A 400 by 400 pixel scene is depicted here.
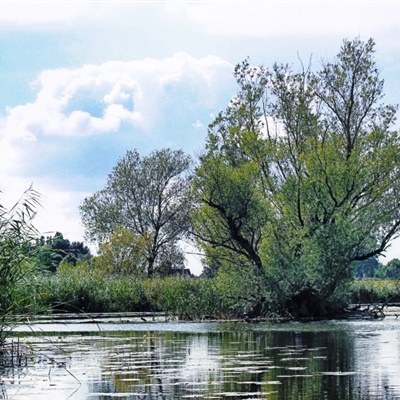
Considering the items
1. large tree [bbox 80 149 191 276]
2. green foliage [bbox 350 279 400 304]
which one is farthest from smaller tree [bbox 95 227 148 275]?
green foliage [bbox 350 279 400 304]

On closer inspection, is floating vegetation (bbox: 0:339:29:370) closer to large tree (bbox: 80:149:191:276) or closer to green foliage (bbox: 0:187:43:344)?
green foliage (bbox: 0:187:43:344)

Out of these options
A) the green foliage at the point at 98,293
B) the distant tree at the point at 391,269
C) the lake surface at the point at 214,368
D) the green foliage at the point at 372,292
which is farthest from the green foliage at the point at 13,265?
the distant tree at the point at 391,269

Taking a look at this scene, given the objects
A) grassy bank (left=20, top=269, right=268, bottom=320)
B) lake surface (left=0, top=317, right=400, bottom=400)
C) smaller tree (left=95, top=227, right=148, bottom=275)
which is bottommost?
lake surface (left=0, top=317, right=400, bottom=400)

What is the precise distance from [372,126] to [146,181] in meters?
34.5

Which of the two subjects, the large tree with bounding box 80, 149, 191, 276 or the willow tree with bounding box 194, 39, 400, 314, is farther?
the large tree with bounding box 80, 149, 191, 276

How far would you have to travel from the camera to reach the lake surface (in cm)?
1205

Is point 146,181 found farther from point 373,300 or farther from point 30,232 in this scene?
point 30,232

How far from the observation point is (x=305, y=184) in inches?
1570

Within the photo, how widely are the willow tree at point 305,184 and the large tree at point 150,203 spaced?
31.5 m

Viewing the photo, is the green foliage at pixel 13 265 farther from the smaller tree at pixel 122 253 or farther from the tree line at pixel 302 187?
the smaller tree at pixel 122 253

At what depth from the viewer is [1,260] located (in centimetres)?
1416

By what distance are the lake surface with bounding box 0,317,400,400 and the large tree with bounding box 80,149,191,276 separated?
51.4 m

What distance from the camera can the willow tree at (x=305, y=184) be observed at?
38438 mm

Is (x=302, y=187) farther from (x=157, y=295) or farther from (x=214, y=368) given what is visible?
(x=214, y=368)
